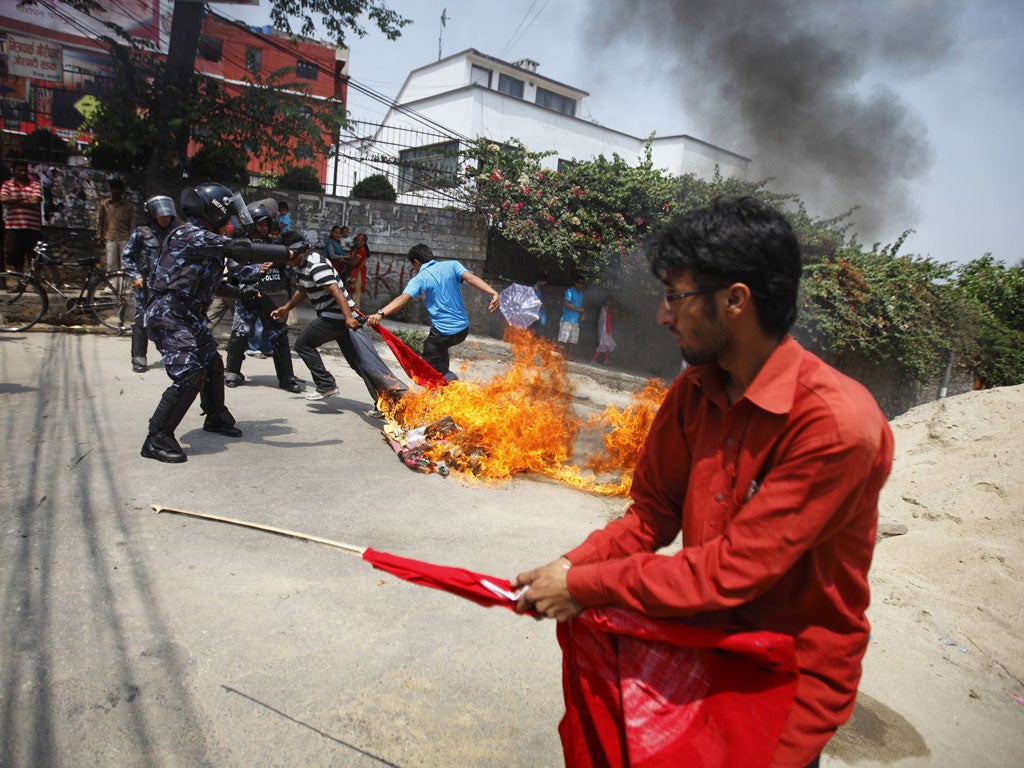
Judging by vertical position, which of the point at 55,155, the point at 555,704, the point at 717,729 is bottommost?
the point at 555,704

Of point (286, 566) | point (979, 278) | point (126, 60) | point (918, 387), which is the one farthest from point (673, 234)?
point (979, 278)

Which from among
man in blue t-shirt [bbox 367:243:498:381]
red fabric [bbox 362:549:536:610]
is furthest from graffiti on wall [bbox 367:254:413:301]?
red fabric [bbox 362:549:536:610]

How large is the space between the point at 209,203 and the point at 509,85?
96.3 ft

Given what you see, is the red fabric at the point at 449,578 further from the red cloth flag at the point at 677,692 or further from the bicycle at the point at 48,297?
the bicycle at the point at 48,297

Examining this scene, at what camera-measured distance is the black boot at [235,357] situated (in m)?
7.64

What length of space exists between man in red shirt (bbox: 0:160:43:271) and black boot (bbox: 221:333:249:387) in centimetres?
481

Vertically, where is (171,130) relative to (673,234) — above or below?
above

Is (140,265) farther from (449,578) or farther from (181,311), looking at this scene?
(449,578)

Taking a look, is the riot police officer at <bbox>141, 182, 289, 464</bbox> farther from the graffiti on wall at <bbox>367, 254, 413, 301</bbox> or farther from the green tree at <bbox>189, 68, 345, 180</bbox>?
the graffiti on wall at <bbox>367, 254, 413, 301</bbox>

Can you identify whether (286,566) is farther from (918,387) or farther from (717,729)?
(918,387)

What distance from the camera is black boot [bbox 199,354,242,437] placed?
578 cm

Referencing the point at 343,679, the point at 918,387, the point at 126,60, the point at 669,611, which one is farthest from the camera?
the point at 918,387

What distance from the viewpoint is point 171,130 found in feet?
36.9

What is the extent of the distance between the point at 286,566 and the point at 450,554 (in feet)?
3.25
